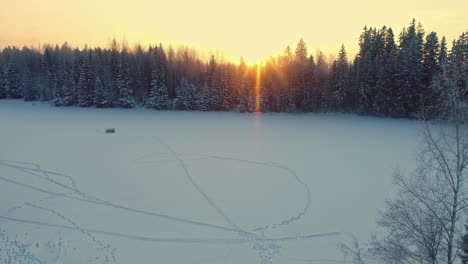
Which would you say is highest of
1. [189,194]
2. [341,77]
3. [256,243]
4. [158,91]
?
[341,77]

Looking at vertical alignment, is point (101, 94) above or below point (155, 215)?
above

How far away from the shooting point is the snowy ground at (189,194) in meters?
9.55

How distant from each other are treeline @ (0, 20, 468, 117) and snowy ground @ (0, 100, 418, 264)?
1542 cm

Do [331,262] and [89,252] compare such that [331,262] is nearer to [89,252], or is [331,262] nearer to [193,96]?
[89,252]

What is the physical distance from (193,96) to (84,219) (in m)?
39.9

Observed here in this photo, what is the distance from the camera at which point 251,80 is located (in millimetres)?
49312

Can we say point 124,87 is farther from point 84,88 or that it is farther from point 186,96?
point 186,96

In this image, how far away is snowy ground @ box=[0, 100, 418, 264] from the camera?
31.3 feet

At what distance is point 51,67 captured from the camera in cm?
6000

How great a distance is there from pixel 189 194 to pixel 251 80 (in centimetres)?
3787

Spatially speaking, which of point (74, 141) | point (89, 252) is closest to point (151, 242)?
point (89, 252)

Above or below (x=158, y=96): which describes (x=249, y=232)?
below

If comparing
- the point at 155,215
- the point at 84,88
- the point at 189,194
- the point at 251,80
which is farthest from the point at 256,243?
the point at 84,88

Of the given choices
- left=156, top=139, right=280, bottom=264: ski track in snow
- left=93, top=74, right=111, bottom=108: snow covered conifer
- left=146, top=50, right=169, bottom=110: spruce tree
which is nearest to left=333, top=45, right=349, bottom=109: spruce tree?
left=146, top=50, right=169, bottom=110: spruce tree
